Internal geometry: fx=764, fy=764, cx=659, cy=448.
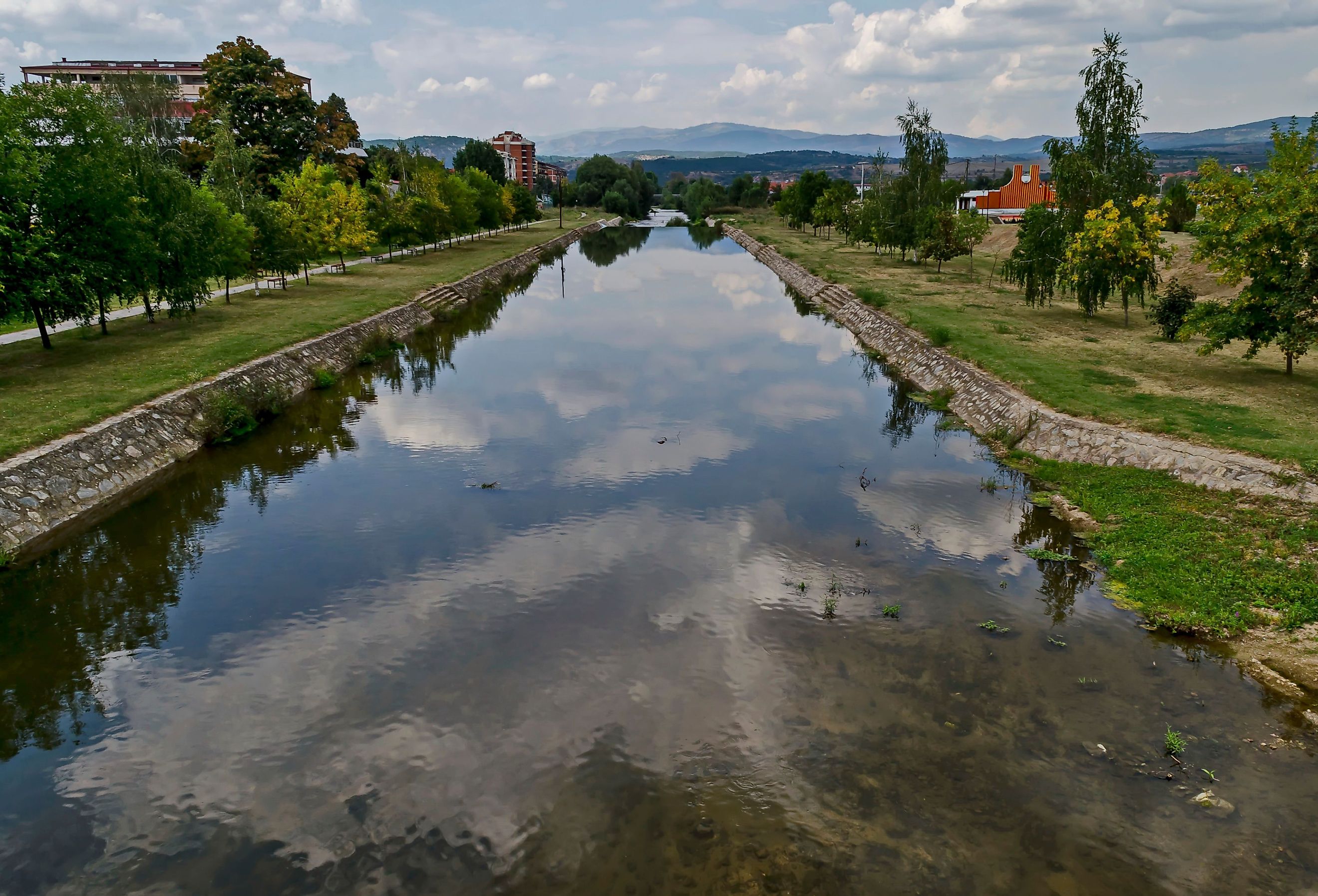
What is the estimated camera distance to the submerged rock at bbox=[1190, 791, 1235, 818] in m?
9.05

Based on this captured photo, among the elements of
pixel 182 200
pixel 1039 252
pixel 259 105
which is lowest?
pixel 1039 252

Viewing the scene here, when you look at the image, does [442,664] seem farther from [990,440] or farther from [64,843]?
[990,440]

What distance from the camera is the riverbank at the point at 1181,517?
12992 mm

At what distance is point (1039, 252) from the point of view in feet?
124

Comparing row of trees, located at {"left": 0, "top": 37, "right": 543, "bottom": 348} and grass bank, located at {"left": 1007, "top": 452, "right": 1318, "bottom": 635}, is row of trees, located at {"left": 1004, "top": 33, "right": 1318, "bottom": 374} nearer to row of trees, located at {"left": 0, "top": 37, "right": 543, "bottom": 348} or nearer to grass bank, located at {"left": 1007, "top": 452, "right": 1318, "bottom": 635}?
grass bank, located at {"left": 1007, "top": 452, "right": 1318, "bottom": 635}

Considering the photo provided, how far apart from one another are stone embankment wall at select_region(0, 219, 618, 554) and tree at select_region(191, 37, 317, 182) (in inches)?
1637

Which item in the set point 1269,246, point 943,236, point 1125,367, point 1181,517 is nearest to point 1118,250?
point 1125,367

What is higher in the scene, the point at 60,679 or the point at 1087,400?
the point at 1087,400

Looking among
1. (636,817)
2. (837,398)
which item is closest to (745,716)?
(636,817)

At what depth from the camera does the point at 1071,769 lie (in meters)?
9.79

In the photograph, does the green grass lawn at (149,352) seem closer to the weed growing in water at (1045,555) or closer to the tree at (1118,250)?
the weed growing in water at (1045,555)

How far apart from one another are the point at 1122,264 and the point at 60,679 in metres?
37.6

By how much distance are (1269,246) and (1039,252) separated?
52.4 ft

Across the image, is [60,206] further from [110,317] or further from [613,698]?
[613,698]
